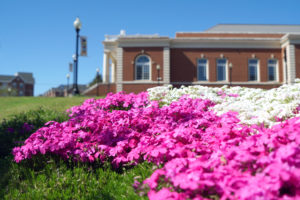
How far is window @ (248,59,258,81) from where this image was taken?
84.5 ft

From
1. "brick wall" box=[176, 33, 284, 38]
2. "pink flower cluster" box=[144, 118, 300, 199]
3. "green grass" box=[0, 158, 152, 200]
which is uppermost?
"brick wall" box=[176, 33, 284, 38]

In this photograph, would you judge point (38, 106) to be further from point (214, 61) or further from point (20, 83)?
point (20, 83)

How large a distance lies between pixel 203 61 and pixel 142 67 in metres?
6.39

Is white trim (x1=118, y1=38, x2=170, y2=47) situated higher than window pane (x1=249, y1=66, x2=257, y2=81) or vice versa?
white trim (x1=118, y1=38, x2=170, y2=47)

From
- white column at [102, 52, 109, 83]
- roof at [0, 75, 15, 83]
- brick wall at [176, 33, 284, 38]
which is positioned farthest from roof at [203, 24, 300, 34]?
roof at [0, 75, 15, 83]

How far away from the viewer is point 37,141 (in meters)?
4.21

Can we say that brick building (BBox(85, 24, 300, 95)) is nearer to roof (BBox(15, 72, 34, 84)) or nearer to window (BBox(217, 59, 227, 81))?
window (BBox(217, 59, 227, 81))

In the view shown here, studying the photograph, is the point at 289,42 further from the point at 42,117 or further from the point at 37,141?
Result: the point at 37,141

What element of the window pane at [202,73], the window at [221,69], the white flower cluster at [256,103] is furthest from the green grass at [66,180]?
the window at [221,69]

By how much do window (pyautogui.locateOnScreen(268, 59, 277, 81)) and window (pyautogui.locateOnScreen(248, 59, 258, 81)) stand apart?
140 centimetres

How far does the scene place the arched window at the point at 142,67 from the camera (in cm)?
2467

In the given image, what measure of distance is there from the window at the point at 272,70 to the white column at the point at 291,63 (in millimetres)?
1440

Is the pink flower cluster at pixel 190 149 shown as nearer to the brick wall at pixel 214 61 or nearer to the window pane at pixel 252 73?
the brick wall at pixel 214 61

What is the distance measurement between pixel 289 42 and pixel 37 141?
25771 millimetres
